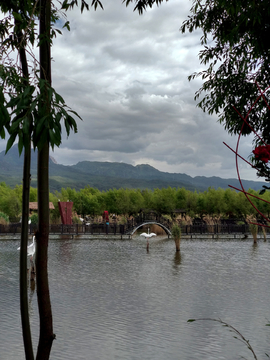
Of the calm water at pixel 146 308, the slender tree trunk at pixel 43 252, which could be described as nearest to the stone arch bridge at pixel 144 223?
the calm water at pixel 146 308

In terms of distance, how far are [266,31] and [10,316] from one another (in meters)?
8.91

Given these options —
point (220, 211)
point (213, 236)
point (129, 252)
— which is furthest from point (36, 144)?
point (220, 211)

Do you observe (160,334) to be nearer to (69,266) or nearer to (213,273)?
(213,273)

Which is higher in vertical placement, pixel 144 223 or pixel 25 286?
pixel 144 223

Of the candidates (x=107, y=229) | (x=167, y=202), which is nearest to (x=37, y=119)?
(x=107, y=229)

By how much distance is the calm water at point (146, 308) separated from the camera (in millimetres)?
7844

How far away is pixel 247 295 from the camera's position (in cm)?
1281

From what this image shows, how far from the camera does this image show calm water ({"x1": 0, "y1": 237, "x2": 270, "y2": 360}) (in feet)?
25.7

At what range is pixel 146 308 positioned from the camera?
11.1 metres

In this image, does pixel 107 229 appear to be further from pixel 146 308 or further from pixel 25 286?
pixel 25 286

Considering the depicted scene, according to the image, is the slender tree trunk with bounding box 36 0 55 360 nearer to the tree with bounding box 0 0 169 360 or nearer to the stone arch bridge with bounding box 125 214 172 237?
the tree with bounding box 0 0 169 360

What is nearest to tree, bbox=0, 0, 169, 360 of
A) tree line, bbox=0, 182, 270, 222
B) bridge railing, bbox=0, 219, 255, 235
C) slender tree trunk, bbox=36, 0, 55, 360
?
slender tree trunk, bbox=36, 0, 55, 360

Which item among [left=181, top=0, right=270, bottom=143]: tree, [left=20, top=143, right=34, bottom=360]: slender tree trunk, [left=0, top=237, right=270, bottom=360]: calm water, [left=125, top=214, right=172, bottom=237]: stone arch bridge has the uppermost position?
[left=181, top=0, right=270, bottom=143]: tree

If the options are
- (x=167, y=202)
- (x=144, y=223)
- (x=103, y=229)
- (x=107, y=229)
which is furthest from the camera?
(x=167, y=202)
